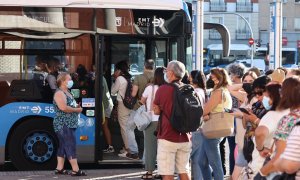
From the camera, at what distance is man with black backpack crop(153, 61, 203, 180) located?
828 cm

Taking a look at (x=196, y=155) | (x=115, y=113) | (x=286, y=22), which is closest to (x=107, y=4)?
(x=115, y=113)

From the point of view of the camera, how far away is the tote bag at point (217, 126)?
9.23 metres

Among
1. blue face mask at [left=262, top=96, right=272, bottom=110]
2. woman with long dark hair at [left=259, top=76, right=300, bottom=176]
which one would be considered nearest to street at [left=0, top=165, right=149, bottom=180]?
blue face mask at [left=262, top=96, right=272, bottom=110]

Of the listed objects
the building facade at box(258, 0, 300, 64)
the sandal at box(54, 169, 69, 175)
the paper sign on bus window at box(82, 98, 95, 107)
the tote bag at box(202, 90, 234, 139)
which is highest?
the building facade at box(258, 0, 300, 64)

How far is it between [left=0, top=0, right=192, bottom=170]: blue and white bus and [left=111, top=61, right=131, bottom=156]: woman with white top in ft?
1.26

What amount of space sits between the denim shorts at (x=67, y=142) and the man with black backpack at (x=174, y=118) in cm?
284

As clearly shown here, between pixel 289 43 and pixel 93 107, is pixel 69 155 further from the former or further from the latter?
pixel 289 43

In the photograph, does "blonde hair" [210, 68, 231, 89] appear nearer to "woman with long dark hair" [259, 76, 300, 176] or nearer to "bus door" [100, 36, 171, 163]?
"bus door" [100, 36, 171, 163]

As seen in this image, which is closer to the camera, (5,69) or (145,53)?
(5,69)

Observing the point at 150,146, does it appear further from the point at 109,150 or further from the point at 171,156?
the point at 109,150

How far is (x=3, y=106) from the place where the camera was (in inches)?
452

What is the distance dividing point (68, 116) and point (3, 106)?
4.11ft

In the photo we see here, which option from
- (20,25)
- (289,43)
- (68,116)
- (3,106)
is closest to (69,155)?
(68,116)

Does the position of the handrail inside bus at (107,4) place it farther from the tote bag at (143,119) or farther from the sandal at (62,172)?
the sandal at (62,172)
